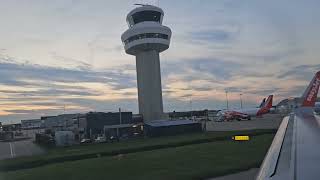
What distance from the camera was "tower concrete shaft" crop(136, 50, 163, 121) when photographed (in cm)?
7706

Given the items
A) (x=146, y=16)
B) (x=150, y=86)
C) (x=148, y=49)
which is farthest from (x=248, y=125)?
(x=146, y=16)

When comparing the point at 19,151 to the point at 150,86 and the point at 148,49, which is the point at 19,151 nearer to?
the point at 150,86

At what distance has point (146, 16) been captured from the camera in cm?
8019

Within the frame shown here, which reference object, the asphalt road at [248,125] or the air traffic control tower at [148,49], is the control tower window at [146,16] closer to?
the air traffic control tower at [148,49]

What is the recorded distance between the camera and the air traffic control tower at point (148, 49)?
77188 millimetres

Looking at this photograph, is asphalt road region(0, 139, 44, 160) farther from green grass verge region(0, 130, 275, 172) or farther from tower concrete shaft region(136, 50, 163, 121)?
tower concrete shaft region(136, 50, 163, 121)

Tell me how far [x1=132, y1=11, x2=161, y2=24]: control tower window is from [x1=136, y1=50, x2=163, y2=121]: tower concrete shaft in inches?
270

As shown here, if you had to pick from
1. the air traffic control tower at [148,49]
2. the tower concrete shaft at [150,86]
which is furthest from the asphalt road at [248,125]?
the air traffic control tower at [148,49]

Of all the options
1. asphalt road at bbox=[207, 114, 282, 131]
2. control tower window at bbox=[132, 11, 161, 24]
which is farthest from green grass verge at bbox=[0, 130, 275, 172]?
control tower window at bbox=[132, 11, 161, 24]

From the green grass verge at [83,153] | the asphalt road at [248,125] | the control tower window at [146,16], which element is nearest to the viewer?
the green grass verge at [83,153]

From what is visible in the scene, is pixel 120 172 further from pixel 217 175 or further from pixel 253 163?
pixel 253 163

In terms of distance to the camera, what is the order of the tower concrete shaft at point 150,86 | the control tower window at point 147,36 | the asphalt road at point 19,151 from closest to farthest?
the asphalt road at point 19,151 → the tower concrete shaft at point 150,86 → the control tower window at point 147,36

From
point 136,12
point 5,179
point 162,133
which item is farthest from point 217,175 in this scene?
point 136,12

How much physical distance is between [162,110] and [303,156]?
74.3 meters
